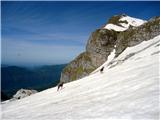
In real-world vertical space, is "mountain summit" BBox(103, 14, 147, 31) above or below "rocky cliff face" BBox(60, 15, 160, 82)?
above

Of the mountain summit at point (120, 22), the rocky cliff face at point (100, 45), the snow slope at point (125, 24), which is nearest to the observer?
the rocky cliff face at point (100, 45)

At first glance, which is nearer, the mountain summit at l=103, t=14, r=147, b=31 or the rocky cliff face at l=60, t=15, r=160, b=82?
the rocky cliff face at l=60, t=15, r=160, b=82

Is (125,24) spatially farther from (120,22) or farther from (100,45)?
(100,45)

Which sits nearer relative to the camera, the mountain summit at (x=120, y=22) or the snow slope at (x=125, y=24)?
the snow slope at (x=125, y=24)

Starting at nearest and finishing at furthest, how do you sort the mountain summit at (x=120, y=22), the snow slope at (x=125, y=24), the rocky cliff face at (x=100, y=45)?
the rocky cliff face at (x=100, y=45)
the snow slope at (x=125, y=24)
the mountain summit at (x=120, y=22)

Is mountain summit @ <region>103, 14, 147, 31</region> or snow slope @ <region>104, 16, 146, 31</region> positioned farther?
mountain summit @ <region>103, 14, 147, 31</region>

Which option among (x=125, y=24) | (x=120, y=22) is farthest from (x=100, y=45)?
(x=120, y=22)

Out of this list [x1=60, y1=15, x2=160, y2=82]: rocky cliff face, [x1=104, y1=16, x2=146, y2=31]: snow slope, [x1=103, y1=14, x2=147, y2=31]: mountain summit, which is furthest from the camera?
[x1=103, y1=14, x2=147, y2=31]: mountain summit

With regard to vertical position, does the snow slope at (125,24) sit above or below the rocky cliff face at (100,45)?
above

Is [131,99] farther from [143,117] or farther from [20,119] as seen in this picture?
[20,119]

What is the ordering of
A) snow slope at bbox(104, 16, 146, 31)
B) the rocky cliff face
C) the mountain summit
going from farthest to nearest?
the mountain summit → snow slope at bbox(104, 16, 146, 31) → the rocky cliff face

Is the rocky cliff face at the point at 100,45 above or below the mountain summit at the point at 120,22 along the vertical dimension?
below

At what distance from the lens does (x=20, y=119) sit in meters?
25.8

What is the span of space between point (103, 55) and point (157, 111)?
113m
